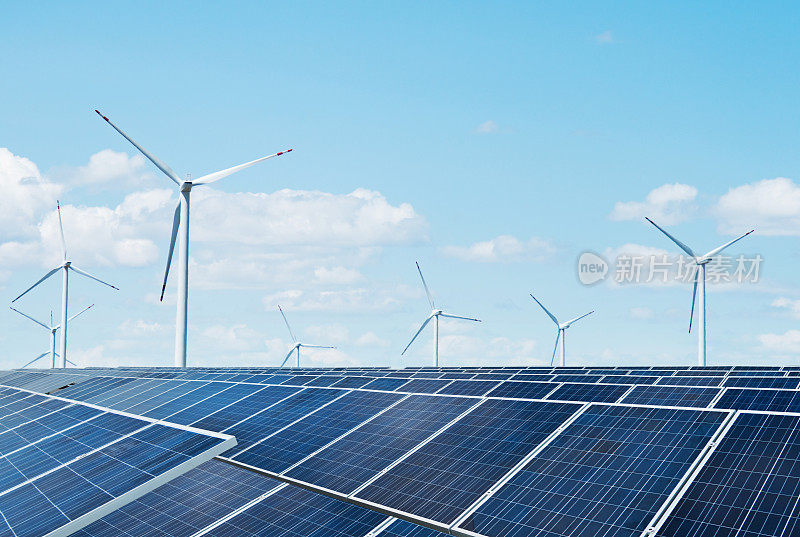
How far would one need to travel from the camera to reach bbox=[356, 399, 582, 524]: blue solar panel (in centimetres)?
1806

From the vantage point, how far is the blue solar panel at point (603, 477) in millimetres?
15570

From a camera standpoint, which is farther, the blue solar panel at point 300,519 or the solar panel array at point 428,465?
the blue solar panel at point 300,519

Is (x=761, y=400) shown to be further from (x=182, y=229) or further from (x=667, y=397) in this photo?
(x=182, y=229)

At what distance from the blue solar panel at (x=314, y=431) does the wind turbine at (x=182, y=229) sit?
2856 cm

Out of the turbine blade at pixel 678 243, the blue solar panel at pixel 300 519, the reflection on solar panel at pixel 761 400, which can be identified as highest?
the turbine blade at pixel 678 243

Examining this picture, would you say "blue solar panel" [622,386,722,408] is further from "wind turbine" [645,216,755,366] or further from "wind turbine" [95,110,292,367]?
"wind turbine" [645,216,755,366]

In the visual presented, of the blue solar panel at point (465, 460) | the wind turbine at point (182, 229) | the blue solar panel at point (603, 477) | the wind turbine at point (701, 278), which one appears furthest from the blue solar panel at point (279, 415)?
the wind turbine at point (701, 278)

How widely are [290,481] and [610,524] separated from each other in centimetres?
931

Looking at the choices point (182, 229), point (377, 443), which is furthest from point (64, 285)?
point (377, 443)

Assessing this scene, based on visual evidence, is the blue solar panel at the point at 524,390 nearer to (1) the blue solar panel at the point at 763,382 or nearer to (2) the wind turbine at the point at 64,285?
A: (1) the blue solar panel at the point at 763,382

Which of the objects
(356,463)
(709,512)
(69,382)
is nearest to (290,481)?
(356,463)

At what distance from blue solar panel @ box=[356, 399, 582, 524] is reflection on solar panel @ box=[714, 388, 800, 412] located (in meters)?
4.80

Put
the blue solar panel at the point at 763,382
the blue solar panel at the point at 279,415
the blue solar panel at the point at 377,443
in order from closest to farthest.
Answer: the blue solar panel at the point at 377,443 < the blue solar panel at the point at 279,415 < the blue solar panel at the point at 763,382

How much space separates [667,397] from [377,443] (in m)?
8.43
